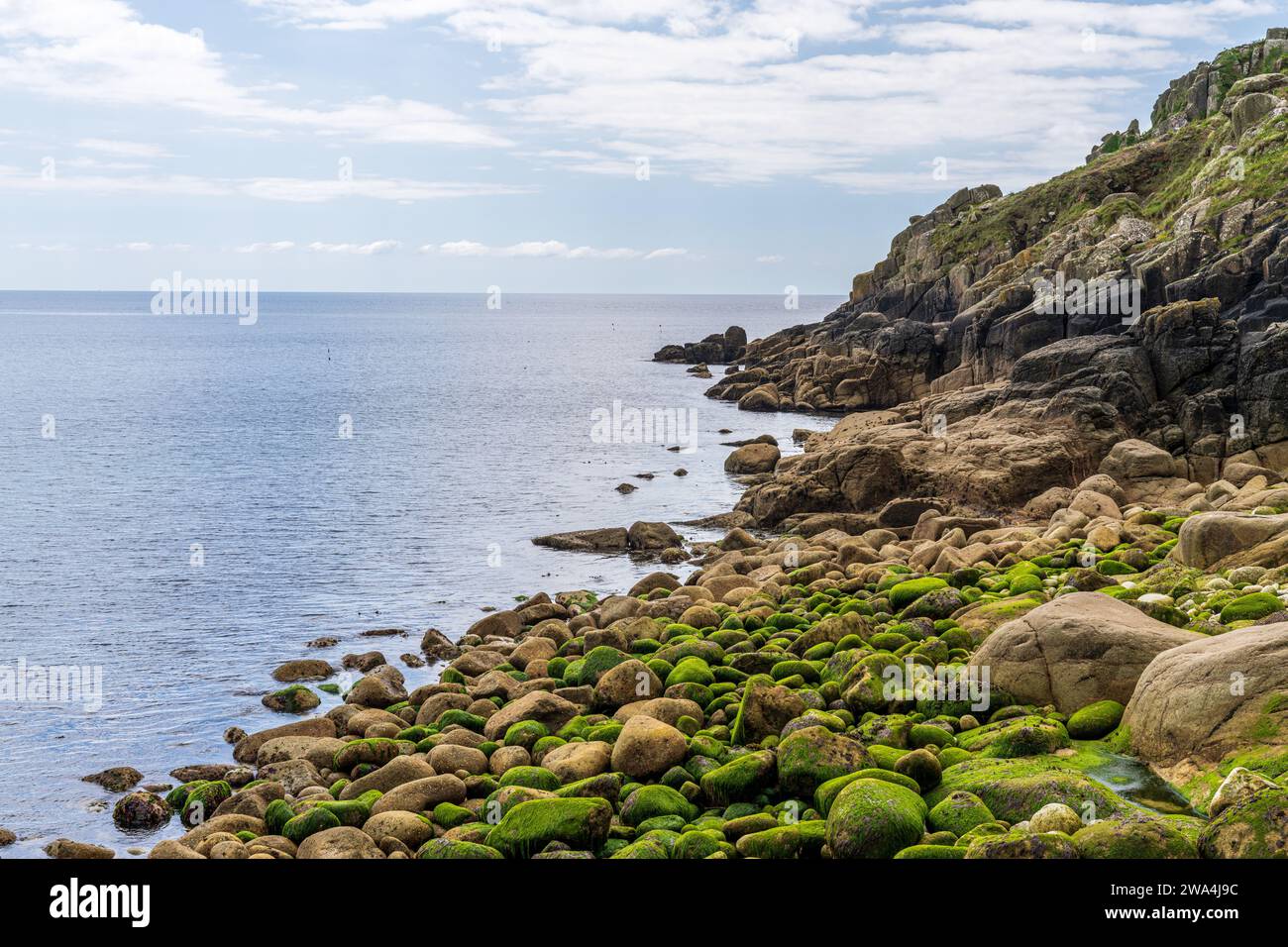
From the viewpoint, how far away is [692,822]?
615 inches

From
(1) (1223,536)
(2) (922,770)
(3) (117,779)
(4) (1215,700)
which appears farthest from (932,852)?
(3) (117,779)

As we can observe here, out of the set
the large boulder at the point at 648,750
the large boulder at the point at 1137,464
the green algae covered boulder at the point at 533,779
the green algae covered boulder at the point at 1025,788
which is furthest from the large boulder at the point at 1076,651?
the large boulder at the point at 1137,464

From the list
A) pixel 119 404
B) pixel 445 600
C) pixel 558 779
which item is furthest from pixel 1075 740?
pixel 119 404

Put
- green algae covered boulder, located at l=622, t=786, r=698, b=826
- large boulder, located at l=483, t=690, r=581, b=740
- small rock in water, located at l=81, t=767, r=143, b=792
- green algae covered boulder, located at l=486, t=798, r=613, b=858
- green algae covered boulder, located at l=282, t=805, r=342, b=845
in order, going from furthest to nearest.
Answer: small rock in water, located at l=81, t=767, r=143, b=792
large boulder, located at l=483, t=690, r=581, b=740
green algae covered boulder, located at l=282, t=805, r=342, b=845
green algae covered boulder, located at l=622, t=786, r=698, b=826
green algae covered boulder, located at l=486, t=798, r=613, b=858

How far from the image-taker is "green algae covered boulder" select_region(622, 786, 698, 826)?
16.0 meters

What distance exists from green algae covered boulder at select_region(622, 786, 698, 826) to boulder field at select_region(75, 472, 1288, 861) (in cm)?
3

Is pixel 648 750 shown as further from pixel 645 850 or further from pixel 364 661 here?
pixel 364 661

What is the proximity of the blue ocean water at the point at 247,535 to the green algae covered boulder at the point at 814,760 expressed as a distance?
11840mm

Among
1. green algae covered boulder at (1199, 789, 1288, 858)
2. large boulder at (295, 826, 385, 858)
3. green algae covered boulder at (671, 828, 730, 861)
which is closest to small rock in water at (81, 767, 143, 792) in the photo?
large boulder at (295, 826, 385, 858)

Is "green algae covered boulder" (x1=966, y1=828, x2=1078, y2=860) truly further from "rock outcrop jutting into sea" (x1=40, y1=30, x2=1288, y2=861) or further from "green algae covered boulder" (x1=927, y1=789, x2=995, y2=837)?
"green algae covered boulder" (x1=927, y1=789, x2=995, y2=837)

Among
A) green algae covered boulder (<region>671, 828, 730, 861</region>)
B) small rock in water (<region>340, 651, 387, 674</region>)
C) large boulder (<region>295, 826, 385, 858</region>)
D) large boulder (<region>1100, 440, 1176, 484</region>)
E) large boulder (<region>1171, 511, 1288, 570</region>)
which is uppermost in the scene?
large boulder (<region>1100, 440, 1176, 484</region>)

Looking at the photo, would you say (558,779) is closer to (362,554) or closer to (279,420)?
(362,554)

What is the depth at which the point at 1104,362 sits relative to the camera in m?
44.0

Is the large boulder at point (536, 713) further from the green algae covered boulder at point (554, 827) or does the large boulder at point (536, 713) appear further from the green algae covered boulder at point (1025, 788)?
the green algae covered boulder at point (1025, 788)
